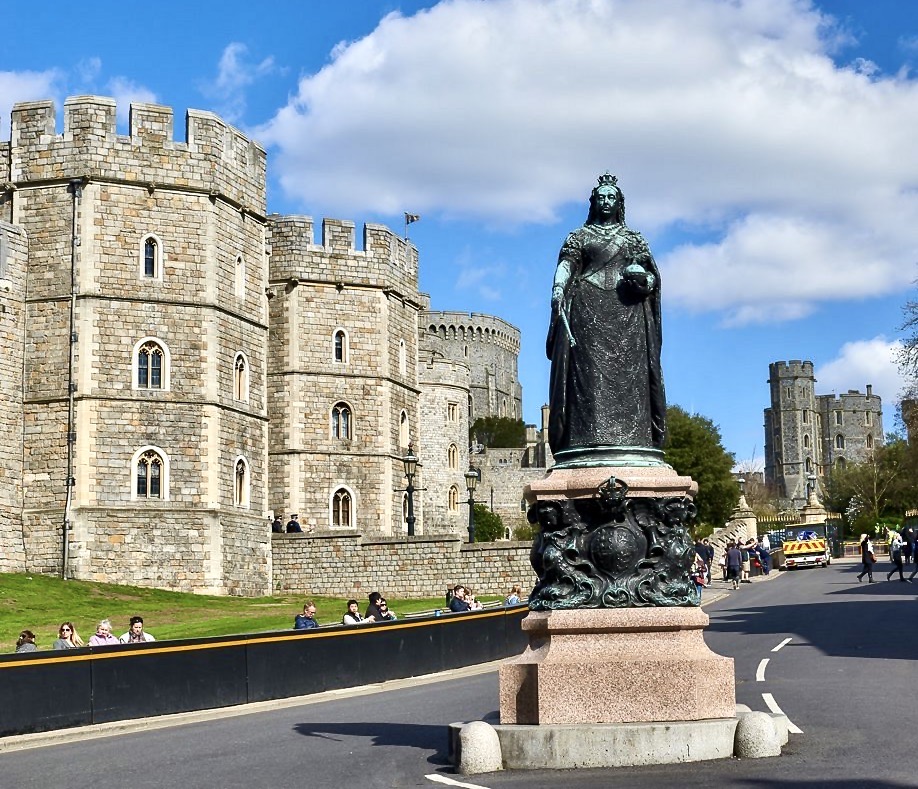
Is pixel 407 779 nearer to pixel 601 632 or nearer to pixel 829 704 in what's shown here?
pixel 601 632

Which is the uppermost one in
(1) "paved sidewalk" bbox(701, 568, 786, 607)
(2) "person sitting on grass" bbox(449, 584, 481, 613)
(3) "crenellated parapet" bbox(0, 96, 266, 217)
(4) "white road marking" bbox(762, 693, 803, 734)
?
(3) "crenellated parapet" bbox(0, 96, 266, 217)

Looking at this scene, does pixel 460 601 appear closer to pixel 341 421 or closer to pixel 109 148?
pixel 109 148

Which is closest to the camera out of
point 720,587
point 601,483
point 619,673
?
point 619,673

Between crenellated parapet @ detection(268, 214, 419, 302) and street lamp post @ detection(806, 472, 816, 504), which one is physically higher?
crenellated parapet @ detection(268, 214, 419, 302)

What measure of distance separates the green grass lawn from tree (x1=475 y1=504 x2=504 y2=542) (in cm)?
4088

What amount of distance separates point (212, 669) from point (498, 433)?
107 m

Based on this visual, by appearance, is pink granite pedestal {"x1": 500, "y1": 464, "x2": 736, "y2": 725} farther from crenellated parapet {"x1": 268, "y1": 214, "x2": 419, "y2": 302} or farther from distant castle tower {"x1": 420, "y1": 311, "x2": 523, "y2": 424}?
distant castle tower {"x1": 420, "y1": 311, "x2": 523, "y2": 424}

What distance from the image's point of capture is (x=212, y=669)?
1966 centimetres

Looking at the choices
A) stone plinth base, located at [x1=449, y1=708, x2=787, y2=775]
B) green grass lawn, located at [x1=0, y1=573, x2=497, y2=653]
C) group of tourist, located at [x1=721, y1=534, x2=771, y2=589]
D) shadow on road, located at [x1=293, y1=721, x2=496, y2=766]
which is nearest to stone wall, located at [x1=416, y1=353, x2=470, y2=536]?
group of tourist, located at [x1=721, y1=534, x2=771, y2=589]

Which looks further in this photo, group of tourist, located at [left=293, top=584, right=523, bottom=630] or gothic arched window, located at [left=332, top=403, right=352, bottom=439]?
gothic arched window, located at [left=332, top=403, right=352, bottom=439]

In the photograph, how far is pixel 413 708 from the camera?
17406mm

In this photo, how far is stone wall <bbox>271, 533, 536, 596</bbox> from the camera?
44188mm

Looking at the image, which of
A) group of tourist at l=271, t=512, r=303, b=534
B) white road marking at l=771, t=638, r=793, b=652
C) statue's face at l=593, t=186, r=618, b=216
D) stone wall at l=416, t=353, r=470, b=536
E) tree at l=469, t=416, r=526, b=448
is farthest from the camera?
tree at l=469, t=416, r=526, b=448

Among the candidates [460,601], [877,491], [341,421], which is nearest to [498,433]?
[877,491]
